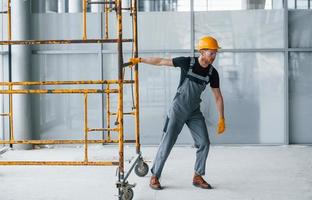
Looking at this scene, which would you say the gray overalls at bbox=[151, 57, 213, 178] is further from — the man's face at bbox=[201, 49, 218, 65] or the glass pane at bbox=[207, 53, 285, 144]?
the glass pane at bbox=[207, 53, 285, 144]

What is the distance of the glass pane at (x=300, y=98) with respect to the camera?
34.8 feet

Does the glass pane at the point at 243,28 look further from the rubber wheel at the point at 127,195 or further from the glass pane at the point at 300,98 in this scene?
the rubber wheel at the point at 127,195

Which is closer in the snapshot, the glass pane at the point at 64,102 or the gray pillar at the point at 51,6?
the glass pane at the point at 64,102

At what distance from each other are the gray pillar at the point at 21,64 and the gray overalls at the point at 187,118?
4.50 metres

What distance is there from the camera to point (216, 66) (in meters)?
10.7

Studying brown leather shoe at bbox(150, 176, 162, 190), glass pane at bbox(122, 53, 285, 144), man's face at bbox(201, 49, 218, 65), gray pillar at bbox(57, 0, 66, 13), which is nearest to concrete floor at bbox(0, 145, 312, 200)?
brown leather shoe at bbox(150, 176, 162, 190)

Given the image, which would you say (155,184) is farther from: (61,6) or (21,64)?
(61,6)

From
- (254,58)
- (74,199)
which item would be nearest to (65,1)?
(254,58)

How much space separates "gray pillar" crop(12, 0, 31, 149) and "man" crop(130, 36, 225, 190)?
14.8 ft

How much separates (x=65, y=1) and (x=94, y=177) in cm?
545

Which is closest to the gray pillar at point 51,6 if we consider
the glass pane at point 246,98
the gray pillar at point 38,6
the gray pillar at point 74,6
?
the gray pillar at point 38,6

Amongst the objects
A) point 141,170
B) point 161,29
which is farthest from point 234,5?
point 141,170

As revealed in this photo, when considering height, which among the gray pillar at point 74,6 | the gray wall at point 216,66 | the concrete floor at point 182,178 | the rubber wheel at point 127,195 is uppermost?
the gray pillar at point 74,6

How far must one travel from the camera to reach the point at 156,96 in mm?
10742
